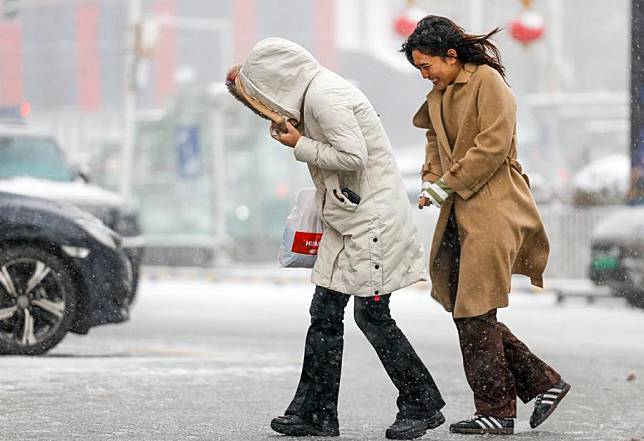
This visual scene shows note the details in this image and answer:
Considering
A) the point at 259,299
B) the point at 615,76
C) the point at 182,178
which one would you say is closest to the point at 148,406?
the point at 259,299

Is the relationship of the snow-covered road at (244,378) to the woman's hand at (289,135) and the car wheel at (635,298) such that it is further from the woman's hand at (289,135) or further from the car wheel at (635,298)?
the woman's hand at (289,135)

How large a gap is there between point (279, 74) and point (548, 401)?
5.95 ft

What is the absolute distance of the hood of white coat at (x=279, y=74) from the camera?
21.4ft

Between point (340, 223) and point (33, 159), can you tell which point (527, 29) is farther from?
point (340, 223)

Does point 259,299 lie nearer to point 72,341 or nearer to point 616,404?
point 72,341

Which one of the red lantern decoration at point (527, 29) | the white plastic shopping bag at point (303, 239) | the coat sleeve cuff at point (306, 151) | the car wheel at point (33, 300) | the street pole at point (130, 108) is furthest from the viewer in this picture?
the street pole at point (130, 108)

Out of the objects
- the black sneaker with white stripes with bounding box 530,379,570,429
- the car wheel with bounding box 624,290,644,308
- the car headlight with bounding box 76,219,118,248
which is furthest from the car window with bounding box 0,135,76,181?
the black sneaker with white stripes with bounding box 530,379,570,429

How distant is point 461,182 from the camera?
263 inches

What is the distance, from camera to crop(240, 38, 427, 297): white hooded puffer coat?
21.3 feet

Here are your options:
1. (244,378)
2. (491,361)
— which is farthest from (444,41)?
(244,378)

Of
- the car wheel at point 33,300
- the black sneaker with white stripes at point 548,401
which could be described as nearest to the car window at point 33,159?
the car wheel at point 33,300

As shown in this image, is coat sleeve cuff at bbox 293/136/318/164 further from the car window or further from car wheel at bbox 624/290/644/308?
car wheel at bbox 624/290/644/308

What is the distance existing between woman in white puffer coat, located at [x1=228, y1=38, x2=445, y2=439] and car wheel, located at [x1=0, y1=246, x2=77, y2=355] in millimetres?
3533

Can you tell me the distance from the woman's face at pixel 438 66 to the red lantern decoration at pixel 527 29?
17234 mm
